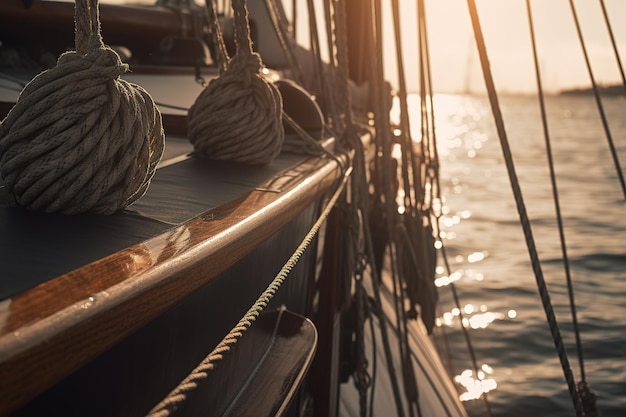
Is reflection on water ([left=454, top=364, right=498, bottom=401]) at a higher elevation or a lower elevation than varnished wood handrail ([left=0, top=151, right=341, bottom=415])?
lower

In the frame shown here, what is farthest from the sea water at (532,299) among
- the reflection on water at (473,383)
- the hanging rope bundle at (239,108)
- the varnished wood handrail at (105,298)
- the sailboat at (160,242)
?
the varnished wood handrail at (105,298)

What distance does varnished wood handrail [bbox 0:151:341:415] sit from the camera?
2.01ft

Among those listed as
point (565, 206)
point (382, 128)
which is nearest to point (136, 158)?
point (382, 128)

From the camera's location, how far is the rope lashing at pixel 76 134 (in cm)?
95

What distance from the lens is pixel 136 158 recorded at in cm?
102

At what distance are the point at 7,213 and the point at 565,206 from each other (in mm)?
12847

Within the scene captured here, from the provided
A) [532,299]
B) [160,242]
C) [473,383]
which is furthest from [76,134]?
[532,299]

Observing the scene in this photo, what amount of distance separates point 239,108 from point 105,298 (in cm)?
83

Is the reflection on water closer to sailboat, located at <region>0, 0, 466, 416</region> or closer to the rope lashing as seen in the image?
sailboat, located at <region>0, 0, 466, 416</region>

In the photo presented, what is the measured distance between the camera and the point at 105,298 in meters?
0.73

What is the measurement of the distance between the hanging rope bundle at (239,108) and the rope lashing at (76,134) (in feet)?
1.65

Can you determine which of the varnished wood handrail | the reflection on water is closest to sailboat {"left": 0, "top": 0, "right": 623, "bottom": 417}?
the varnished wood handrail

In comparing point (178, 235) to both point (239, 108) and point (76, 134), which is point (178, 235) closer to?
point (76, 134)

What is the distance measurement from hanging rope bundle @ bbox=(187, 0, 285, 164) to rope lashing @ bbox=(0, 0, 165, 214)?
504mm
